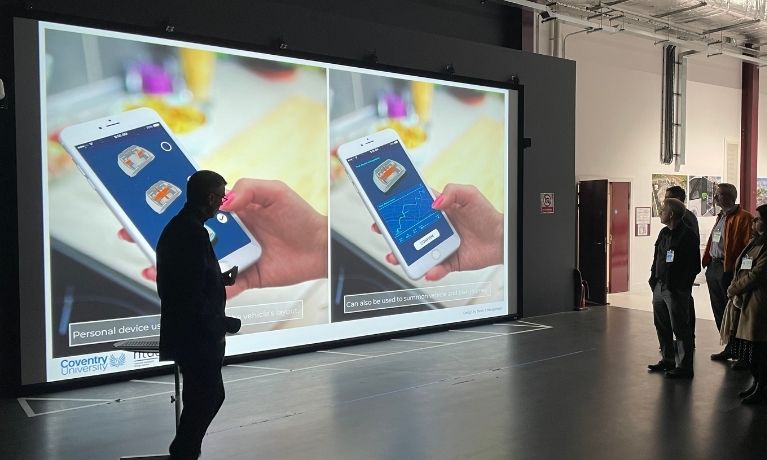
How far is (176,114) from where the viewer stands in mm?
5312

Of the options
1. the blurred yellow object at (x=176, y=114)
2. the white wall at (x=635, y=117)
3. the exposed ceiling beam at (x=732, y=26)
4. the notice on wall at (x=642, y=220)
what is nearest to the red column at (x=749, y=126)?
the white wall at (x=635, y=117)

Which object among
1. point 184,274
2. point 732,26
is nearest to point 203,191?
point 184,274

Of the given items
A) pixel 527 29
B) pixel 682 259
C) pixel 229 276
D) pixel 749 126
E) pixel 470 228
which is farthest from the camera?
pixel 749 126

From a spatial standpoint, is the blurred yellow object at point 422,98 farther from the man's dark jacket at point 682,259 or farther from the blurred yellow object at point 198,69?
the man's dark jacket at point 682,259

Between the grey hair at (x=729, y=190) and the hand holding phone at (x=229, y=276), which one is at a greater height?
the grey hair at (x=729, y=190)

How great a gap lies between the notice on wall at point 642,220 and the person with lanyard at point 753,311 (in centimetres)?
631

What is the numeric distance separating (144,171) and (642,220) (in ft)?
27.2

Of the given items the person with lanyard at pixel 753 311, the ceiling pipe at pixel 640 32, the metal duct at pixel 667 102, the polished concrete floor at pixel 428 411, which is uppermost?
the ceiling pipe at pixel 640 32

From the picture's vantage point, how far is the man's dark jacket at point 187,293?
2836 millimetres

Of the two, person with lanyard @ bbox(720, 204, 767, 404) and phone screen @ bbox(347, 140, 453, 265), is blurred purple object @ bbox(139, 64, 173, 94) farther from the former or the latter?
person with lanyard @ bbox(720, 204, 767, 404)

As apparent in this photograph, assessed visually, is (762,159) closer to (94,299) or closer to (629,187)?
(629,187)

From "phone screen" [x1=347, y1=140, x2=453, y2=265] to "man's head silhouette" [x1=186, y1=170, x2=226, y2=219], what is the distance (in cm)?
343

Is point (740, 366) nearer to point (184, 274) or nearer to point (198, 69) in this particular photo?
point (184, 274)

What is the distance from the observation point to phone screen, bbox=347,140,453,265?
659 centimetres
